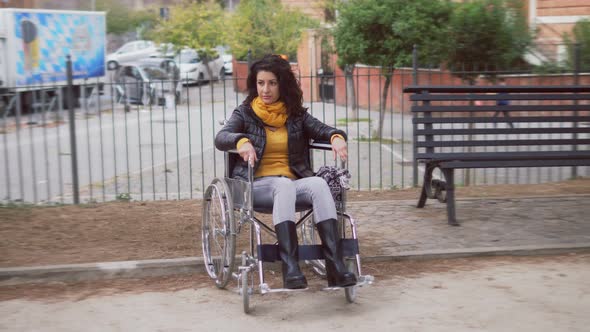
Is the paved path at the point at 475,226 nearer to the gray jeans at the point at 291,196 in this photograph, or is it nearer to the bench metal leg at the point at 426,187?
the bench metal leg at the point at 426,187

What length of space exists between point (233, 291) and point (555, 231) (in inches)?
116

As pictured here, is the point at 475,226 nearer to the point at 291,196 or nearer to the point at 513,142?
the point at 513,142

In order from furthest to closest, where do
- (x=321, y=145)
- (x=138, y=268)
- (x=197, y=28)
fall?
(x=197, y=28)
(x=138, y=268)
(x=321, y=145)

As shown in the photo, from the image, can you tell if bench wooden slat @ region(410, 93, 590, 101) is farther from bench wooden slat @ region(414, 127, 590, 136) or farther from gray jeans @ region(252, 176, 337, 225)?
gray jeans @ region(252, 176, 337, 225)

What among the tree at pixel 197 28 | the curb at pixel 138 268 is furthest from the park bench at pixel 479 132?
the tree at pixel 197 28

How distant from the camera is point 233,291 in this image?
5.43 metres

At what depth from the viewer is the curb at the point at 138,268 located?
5656 mm

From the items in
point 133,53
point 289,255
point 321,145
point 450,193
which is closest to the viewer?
point 289,255

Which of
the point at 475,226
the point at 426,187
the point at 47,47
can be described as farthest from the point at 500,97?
the point at 47,47

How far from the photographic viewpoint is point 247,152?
5.03 meters

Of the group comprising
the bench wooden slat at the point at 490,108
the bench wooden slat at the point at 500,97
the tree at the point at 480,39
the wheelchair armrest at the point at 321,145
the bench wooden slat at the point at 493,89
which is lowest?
the wheelchair armrest at the point at 321,145

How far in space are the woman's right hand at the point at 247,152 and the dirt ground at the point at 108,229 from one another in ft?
4.70

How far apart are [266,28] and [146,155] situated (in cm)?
1303

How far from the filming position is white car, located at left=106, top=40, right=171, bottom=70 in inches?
1431
